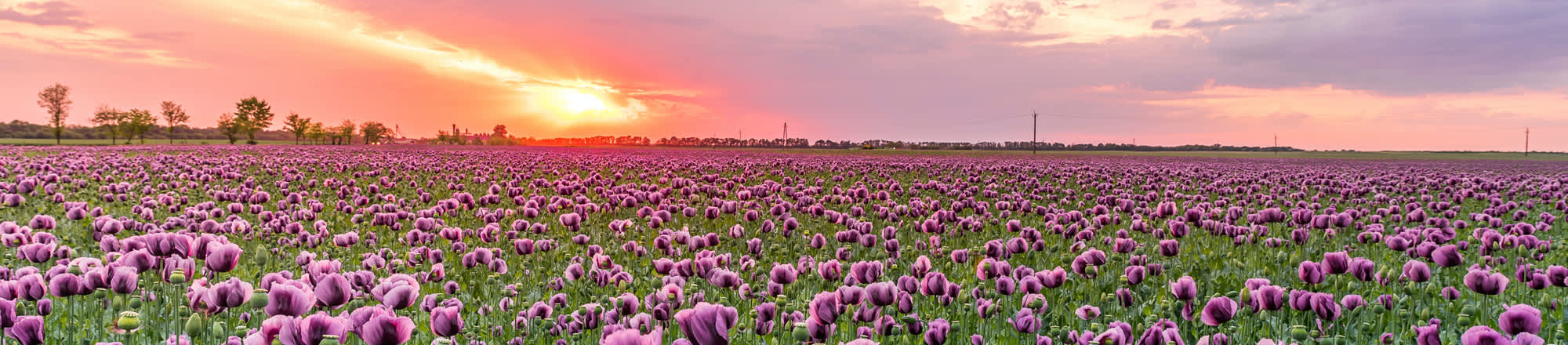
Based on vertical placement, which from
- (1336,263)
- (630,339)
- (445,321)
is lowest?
(445,321)

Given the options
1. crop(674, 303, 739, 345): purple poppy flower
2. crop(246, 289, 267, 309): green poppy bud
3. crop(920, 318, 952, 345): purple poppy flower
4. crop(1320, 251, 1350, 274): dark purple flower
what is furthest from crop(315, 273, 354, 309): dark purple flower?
crop(1320, 251, 1350, 274): dark purple flower

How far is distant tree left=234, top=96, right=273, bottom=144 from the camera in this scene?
431 ft

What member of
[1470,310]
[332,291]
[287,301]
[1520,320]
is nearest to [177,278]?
[332,291]

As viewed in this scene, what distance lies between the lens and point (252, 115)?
134625 mm

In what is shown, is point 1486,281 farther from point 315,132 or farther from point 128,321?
point 315,132

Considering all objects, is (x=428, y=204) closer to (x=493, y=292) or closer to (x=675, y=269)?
(x=493, y=292)

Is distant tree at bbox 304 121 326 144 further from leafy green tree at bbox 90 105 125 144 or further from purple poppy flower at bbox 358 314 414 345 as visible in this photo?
purple poppy flower at bbox 358 314 414 345

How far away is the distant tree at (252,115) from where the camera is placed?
132 meters

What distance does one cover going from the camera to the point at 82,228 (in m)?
9.97

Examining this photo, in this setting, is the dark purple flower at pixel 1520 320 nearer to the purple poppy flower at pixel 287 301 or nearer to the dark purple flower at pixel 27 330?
the purple poppy flower at pixel 287 301

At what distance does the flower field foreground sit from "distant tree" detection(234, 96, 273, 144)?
140 metres

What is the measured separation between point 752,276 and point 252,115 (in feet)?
516

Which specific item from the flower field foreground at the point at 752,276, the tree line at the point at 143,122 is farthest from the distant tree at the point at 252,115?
the flower field foreground at the point at 752,276

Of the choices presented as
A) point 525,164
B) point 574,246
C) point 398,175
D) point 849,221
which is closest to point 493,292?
point 574,246
